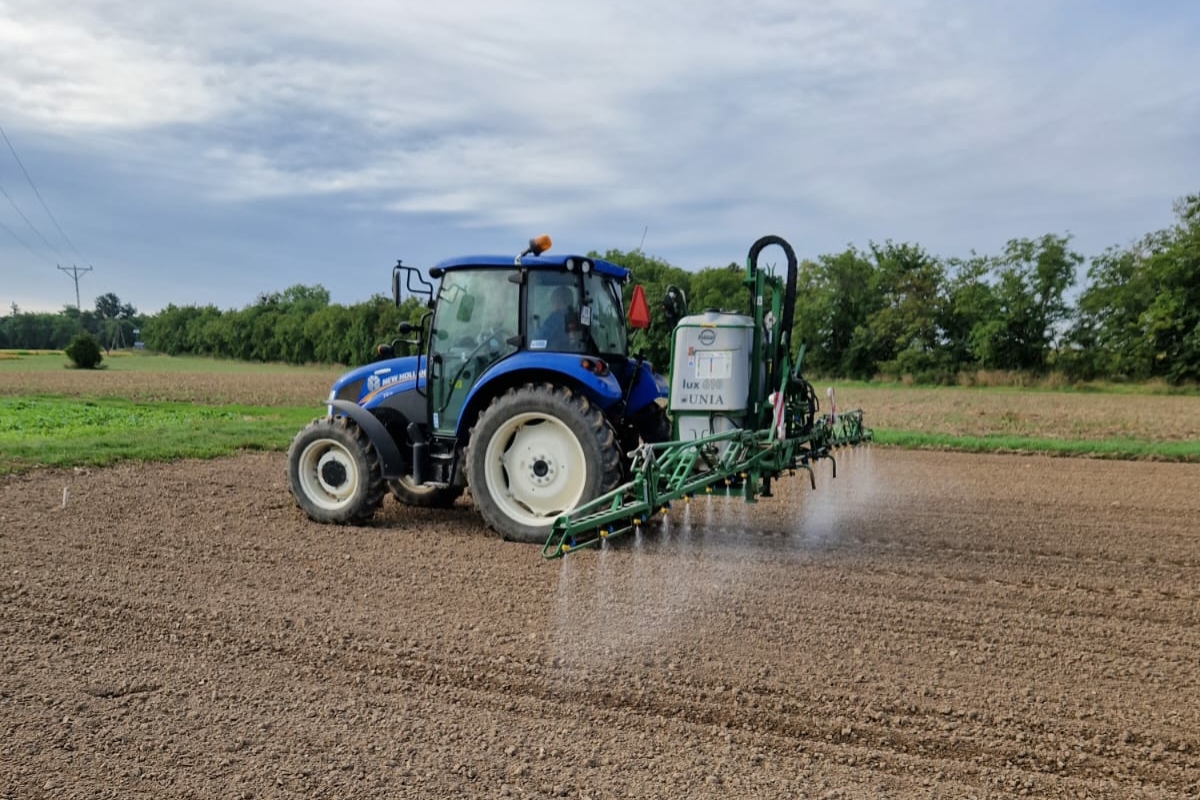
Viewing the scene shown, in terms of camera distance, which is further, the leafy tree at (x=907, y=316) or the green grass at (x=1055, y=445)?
the leafy tree at (x=907, y=316)

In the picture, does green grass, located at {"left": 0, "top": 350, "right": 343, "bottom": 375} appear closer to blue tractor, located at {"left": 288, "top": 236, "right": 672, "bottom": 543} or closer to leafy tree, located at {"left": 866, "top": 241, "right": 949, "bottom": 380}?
leafy tree, located at {"left": 866, "top": 241, "right": 949, "bottom": 380}

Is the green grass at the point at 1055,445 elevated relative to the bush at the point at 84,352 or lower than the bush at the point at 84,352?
lower

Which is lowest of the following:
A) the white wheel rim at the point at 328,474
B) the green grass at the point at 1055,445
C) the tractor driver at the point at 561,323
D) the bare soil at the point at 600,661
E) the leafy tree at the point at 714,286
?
the bare soil at the point at 600,661

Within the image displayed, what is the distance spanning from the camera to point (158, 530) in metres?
7.16

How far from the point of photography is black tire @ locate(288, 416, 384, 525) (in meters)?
7.29

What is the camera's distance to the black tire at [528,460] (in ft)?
21.6

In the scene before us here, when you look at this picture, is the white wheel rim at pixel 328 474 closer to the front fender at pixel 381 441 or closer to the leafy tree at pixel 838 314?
the front fender at pixel 381 441

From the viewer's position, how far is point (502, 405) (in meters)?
6.69

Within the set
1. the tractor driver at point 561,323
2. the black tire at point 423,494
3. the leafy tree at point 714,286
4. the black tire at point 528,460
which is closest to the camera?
the black tire at point 528,460

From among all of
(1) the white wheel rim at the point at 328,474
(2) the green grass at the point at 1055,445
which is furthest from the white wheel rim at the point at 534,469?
(2) the green grass at the point at 1055,445

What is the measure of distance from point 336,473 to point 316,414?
47.1 ft

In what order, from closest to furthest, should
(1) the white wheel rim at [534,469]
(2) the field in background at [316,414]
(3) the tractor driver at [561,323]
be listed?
(1) the white wheel rim at [534,469] < (3) the tractor driver at [561,323] < (2) the field in background at [316,414]

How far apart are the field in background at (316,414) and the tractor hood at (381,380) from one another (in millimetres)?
4973

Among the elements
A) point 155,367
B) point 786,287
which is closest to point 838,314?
point 786,287
